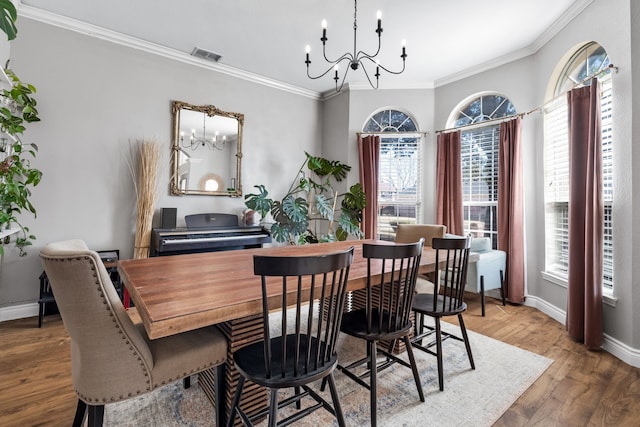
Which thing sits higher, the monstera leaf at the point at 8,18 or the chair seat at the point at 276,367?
the monstera leaf at the point at 8,18

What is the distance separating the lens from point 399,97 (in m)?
4.49

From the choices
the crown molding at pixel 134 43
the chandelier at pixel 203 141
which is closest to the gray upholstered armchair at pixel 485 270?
the chandelier at pixel 203 141

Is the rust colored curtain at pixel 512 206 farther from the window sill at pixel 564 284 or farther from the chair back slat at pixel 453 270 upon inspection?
the chair back slat at pixel 453 270

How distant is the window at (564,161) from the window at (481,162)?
1.91 ft

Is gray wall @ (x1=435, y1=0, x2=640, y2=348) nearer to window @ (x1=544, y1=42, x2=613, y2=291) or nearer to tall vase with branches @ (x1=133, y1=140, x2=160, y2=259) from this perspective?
window @ (x1=544, y1=42, x2=613, y2=291)

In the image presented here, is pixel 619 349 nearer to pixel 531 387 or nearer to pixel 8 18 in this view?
pixel 531 387

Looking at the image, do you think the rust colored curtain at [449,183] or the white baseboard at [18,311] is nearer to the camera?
the white baseboard at [18,311]

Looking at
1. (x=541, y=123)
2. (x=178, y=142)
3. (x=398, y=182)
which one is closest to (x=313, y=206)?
(x=398, y=182)

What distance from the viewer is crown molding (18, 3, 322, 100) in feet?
9.44

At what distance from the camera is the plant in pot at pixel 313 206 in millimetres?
3836

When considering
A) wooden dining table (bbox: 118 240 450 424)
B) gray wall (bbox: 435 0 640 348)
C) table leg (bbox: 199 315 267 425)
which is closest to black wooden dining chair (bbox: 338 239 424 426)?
wooden dining table (bbox: 118 240 450 424)

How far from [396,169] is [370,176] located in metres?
0.44

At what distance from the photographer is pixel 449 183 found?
409 cm

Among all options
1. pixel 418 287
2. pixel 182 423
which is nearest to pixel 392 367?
pixel 418 287
